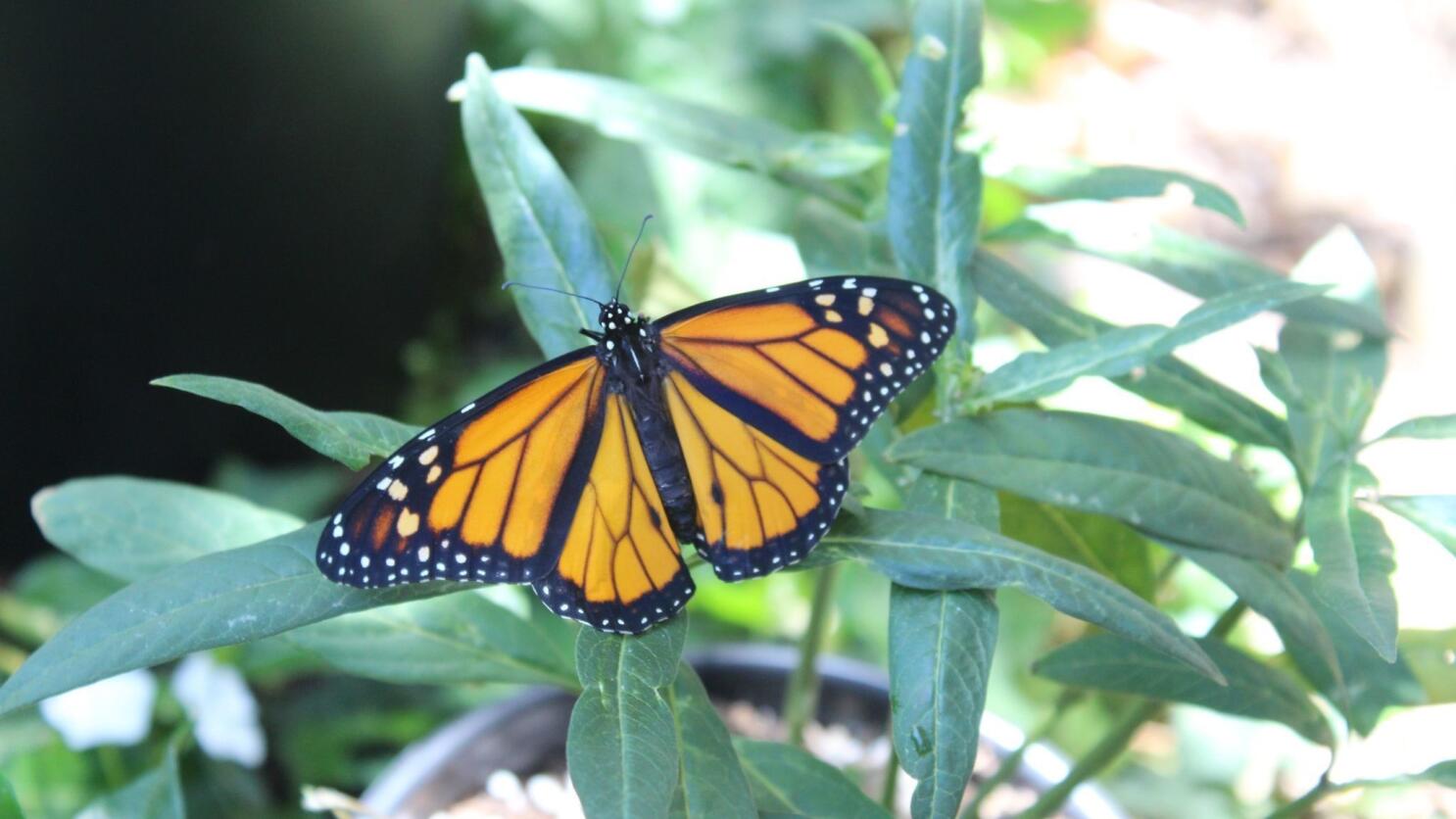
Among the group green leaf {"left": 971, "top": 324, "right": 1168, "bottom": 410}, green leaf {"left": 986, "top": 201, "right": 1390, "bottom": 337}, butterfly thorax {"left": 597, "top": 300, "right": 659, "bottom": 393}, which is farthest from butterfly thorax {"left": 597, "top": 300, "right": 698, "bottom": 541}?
green leaf {"left": 986, "top": 201, "right": 1390, "bottom": 337}

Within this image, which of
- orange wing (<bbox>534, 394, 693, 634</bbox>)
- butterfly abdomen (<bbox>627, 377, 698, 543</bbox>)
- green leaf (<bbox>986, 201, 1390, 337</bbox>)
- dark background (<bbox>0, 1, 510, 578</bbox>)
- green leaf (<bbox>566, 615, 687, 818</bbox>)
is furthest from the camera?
dark background (<bbox>0, 1, 510, 578</bbox>)

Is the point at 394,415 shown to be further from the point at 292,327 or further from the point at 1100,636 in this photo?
the point at 1100,636

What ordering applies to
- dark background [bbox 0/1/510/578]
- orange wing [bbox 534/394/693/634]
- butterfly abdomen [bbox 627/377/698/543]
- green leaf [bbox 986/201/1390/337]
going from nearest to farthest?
orange wing [bbox 534/394/693/634], butterfly abdomen [bbox 627/377/698/543], green leaf [bbox 986/201/1390/337], dark background [bbox 0/1/510/578]

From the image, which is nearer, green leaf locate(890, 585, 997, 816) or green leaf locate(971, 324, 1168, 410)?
green leaf locate(890, 585, 997, 816)

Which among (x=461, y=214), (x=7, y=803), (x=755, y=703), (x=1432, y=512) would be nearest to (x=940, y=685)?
(x=1432, y=512)

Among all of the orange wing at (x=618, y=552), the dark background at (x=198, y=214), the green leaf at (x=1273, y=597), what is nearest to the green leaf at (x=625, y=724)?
the orange wing at (x=618, y=552)

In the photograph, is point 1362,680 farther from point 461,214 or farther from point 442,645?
point 461,214

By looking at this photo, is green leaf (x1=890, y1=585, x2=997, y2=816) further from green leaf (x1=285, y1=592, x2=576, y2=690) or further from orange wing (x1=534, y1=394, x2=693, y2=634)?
green leaf (x1=285, y1=592, x2=576, y2=690)

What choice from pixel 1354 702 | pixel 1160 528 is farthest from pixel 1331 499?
pixel 1354 702
